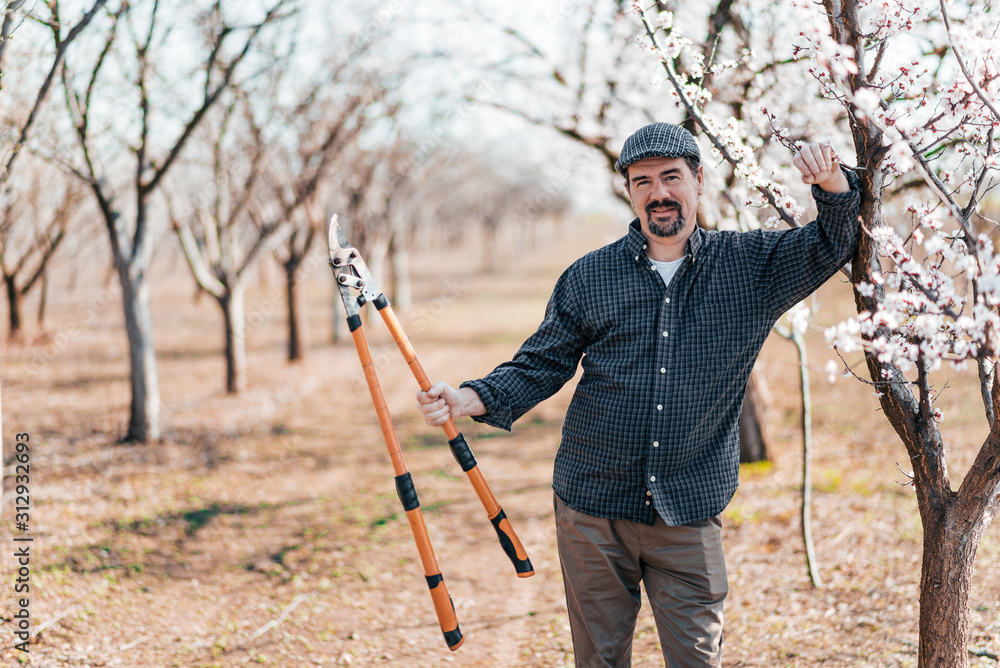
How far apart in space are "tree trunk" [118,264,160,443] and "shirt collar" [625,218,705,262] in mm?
5758

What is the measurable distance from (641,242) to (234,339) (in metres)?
8.31

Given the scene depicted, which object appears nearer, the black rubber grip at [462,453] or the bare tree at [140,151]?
the black rubber grip at [462,453]

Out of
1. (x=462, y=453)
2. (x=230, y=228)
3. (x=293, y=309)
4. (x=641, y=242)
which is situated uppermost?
(x=230, y=228)

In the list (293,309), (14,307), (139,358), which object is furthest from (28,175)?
(139,358)

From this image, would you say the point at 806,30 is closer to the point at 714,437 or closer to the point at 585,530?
the point at 714,437

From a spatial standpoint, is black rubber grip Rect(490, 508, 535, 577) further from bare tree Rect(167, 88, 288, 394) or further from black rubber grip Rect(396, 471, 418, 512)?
bare tree Rect(167, 88, 288, 394)

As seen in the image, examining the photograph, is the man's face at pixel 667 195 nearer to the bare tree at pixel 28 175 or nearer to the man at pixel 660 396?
the man at pixel 660 396

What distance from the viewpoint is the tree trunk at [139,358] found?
6.68 meters

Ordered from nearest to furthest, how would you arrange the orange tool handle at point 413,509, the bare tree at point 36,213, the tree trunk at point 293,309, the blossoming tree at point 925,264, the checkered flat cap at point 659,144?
the blossoming tree at point 925,264 → the checkered flat cap at point 659,144 → the orange tool handle at point 413,509 → the tree trunk at point 293,309 → the bare tree at point 36,213

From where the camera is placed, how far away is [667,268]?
2.34 meters

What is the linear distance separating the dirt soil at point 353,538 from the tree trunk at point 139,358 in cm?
21

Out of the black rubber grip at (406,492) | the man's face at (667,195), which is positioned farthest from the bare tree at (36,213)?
the man's face at (667,195)

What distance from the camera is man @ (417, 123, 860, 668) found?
221cm

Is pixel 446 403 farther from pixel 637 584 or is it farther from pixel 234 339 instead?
pixel 234 339
